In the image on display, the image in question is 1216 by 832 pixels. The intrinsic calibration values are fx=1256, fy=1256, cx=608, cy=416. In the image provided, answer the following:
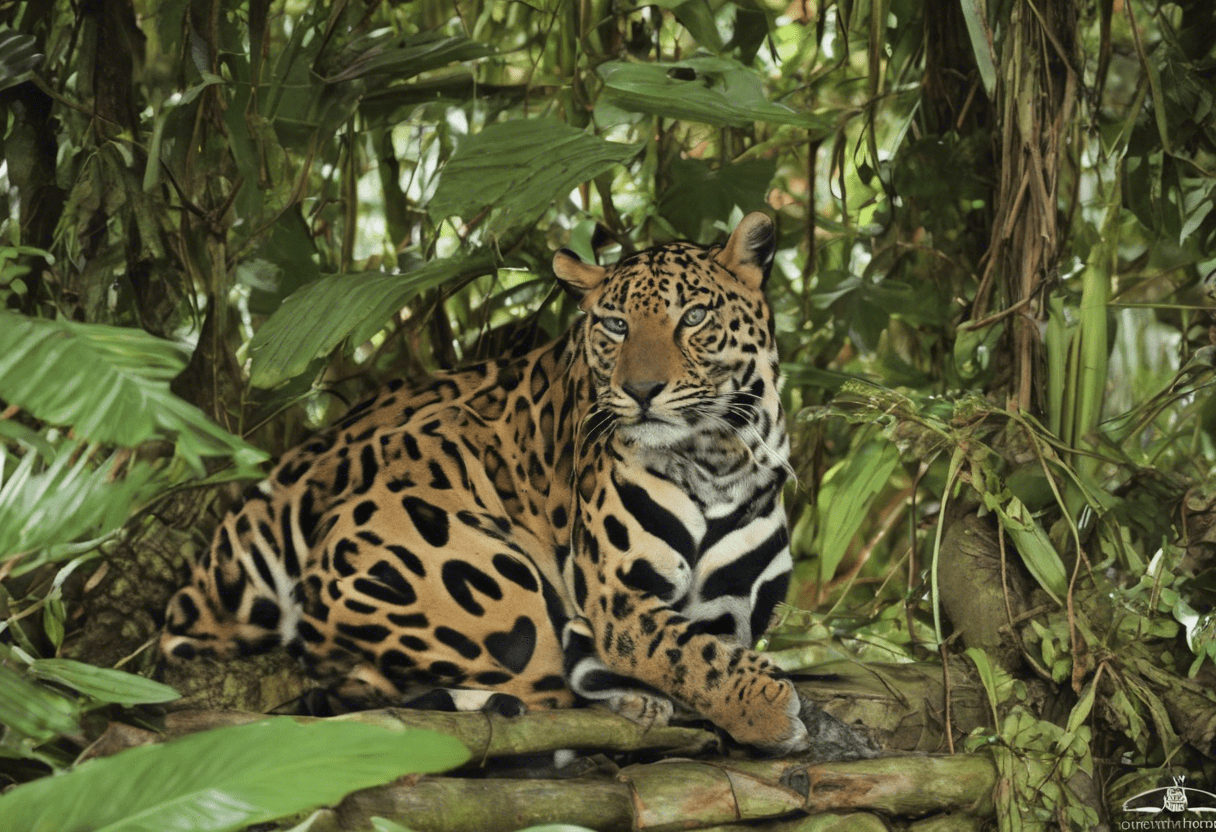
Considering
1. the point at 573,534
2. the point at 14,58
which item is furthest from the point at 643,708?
the point at 14,58

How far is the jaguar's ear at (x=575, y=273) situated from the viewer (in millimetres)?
2201

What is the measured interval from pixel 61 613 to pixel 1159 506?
1.92 m

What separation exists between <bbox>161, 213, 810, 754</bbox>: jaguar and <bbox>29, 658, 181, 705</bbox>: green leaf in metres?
0.44

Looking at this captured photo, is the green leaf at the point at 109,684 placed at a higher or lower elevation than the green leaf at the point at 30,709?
lower

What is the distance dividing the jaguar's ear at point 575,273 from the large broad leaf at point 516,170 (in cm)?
9

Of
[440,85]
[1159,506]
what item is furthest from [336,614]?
[1159,506]

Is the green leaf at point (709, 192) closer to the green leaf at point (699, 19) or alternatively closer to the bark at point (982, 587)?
the green leaf at point (699, 19)

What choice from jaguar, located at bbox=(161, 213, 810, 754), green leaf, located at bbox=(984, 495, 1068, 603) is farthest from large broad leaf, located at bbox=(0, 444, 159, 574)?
green leaf, located at bbox=(984, 495, 1068, 603)

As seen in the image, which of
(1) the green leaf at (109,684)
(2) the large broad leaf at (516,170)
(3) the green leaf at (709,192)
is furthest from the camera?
(3) the green leaf at (709,192)

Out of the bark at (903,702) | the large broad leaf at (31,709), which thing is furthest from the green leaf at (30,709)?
the bark at (903,702)

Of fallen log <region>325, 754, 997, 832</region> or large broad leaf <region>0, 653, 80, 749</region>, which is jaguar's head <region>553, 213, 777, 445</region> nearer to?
fallen log <region>325, 754, 997, 832</region>

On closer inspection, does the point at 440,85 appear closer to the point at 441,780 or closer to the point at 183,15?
the point at 183,15

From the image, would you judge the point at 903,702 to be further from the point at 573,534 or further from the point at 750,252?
the point at 750,252

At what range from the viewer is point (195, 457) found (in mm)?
1226
